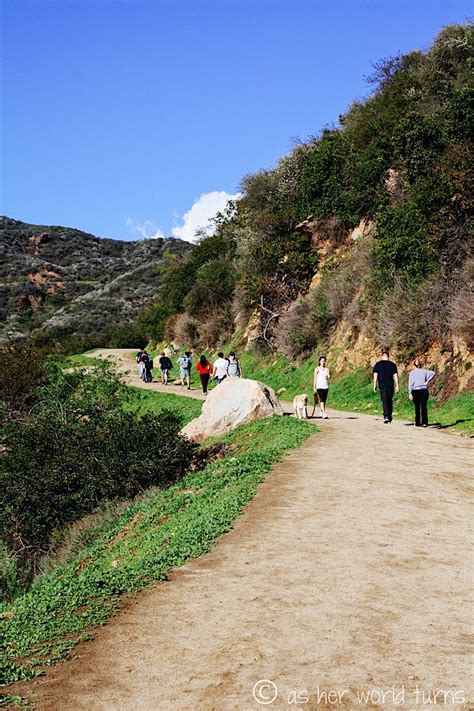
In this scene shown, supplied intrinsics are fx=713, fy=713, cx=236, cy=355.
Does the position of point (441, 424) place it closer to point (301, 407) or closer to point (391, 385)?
point (391, 385)

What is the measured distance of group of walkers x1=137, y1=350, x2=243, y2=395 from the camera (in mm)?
25359

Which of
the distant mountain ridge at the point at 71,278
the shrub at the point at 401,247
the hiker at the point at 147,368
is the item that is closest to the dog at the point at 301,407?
the shrub at the point at 401,247

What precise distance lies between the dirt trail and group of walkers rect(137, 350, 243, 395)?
1503 cm

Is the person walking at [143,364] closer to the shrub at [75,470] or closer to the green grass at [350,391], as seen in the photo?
the green grass at [350,391]

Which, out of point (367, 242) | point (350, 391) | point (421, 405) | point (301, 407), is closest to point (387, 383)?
point (421, 405)

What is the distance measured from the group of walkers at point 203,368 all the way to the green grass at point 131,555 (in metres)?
9.62

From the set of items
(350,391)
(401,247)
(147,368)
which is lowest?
(350,391)

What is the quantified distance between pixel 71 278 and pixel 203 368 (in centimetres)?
7702

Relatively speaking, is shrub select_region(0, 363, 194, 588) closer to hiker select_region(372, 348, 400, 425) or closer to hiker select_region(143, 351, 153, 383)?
hiker select_region(372, 348, 400, 425)

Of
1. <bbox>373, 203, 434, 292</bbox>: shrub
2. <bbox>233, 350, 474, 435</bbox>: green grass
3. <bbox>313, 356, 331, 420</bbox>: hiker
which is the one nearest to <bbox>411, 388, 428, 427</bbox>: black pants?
<bbox>233, 350, 474, 435</bbox>: green grass

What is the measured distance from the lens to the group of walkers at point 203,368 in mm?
25359

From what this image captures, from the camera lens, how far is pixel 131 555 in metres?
8.88

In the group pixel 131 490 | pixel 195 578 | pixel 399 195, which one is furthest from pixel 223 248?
pixel 195 578

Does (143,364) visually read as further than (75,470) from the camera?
Yes
